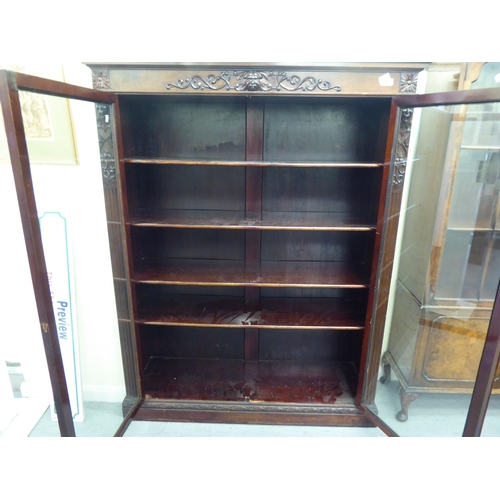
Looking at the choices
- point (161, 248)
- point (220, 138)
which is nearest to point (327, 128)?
point (220, 138)

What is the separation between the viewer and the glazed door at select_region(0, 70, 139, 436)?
0.80 meters

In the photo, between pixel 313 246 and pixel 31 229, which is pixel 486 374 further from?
pixel 31 229

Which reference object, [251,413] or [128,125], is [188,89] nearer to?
[128,125]

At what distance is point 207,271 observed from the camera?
4.33 feet

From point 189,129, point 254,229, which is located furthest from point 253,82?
point 254,229

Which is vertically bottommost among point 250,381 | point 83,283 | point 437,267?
point 250,381

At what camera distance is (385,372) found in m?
1.37

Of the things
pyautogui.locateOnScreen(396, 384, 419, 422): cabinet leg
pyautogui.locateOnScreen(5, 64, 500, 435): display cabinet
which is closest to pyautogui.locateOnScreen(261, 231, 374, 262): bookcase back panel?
pyautogui.locateOnScreen(5, 64, 500, 435): display cabinet

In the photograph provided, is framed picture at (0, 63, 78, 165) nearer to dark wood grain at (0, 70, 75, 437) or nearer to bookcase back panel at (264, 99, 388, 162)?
dark wood grain at (0, 70, 75, 437)

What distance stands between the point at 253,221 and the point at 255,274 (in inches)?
8.6

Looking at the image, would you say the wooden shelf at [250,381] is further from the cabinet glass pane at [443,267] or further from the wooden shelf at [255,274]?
the wooden shelf at [255,274]

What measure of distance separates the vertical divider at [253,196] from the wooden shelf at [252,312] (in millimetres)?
84

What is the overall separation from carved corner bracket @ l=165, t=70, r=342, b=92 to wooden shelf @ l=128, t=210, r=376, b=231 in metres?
0.44
